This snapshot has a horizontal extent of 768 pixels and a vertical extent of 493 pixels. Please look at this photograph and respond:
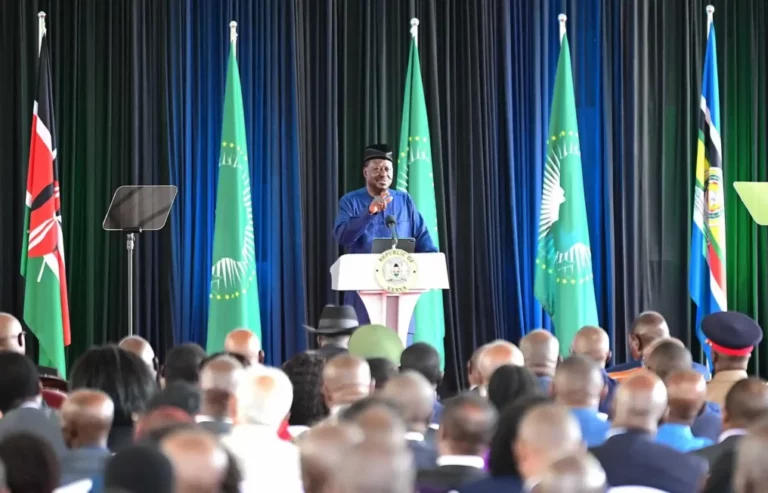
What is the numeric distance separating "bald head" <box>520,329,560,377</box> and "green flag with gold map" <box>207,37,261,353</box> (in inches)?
152

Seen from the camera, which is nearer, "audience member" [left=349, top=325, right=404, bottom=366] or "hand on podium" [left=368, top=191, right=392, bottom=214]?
"audience member" [left=349, top=325, right=404, bottom=366]

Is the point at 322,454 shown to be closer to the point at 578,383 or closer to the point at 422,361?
the point at 578,383

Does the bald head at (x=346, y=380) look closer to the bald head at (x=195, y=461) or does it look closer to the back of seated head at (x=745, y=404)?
the back of seated head at (x=745, y=404)

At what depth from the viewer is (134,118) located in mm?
8352

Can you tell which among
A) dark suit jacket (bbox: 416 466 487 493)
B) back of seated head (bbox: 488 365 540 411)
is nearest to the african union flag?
back of seated head (bbox: 488 365 540 411)

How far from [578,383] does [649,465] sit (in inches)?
26.1

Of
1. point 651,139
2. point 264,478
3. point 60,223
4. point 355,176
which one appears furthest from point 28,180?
point 264,478

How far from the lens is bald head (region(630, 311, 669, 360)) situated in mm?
5105

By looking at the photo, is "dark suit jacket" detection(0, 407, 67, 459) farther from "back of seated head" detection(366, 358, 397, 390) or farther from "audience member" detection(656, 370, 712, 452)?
"audience member" detection(656, 370, 712, 452)

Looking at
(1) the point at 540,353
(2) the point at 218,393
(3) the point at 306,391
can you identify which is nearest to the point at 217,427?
(2) the point at 218,393

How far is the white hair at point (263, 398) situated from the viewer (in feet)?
10.1

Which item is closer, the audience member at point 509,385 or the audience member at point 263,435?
the audience member at point 263,435

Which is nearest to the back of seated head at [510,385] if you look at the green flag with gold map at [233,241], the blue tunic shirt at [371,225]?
the blue tunic shirt at [371,225]

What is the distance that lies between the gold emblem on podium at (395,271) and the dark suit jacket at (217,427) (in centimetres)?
300
